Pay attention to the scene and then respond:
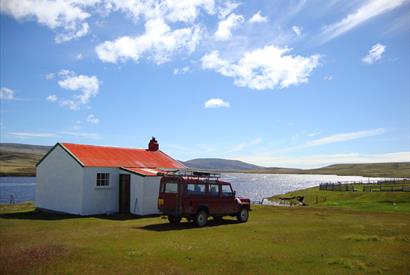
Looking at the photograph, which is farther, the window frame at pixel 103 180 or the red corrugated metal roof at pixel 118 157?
the red corrugated metal roof at pixel 118 157

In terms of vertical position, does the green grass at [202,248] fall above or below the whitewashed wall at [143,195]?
below

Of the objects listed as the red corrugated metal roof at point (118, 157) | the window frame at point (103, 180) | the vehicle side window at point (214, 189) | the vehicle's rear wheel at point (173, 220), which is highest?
the red corrugated metal roof at point (118, 157)

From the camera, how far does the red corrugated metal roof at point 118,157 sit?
97.5ft

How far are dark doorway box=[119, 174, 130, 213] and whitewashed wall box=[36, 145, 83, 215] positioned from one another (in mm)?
3170

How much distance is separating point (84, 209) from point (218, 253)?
16.5 m

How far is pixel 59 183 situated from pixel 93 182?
3486 mm

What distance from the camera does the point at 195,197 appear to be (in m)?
22.0

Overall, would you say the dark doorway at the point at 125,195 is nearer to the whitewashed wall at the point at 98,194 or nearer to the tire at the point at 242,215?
the whitewashed wall at the point at 98,194

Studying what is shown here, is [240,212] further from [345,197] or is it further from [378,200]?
[345,197]

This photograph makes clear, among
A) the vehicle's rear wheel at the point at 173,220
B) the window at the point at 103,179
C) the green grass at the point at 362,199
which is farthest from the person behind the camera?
the green grass at the point at 362,199

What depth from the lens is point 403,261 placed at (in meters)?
13.5

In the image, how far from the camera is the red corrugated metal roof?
29.7m

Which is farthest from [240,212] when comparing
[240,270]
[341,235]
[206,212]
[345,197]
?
[345,197]

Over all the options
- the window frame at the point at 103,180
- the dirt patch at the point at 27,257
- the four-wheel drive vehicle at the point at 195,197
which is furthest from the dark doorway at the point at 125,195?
the dirt patch at the point at 27,257
